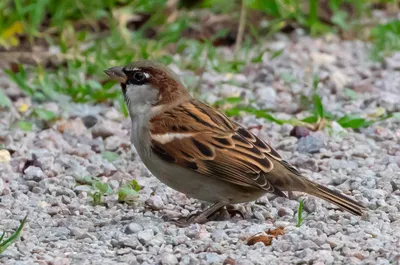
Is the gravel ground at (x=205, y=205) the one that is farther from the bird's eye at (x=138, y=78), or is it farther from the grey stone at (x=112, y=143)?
the bird's eye at (x=138, y=78)

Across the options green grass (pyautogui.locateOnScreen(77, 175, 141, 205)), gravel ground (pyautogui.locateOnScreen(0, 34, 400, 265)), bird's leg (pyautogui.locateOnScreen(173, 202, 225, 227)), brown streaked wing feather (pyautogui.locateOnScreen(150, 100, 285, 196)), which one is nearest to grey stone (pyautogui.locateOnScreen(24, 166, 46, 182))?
gravel ground (pyautogui.locateOnScreen(0, 34, 400, 265))

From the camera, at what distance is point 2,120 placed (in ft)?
21.2

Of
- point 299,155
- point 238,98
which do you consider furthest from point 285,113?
point 299,155

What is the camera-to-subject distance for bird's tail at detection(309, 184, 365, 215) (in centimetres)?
462

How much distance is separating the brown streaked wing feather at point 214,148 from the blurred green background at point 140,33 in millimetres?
1748

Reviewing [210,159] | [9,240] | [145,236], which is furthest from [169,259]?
[210,159]

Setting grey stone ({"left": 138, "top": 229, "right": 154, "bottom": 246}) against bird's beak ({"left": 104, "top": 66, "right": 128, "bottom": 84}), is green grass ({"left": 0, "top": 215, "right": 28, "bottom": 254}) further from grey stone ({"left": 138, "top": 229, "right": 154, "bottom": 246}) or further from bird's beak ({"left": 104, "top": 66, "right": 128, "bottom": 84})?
bird's beak ({"left": 104, "top": 66, "right": 128, "bottom": 84})

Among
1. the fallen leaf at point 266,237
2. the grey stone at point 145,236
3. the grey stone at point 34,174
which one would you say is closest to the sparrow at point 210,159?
the fallen leaf at point 266,237

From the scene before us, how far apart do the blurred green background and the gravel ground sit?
10.6 inches

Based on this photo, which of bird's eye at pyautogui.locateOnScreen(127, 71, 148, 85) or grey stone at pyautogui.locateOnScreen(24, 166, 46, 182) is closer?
bird's eye at pyautogui.locateOnScreen(127, 71, 148, 85)

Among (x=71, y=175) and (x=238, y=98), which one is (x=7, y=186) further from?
(x=238, y=98)

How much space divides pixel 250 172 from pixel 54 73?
3.08 meters

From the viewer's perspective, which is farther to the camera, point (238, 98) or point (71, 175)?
point (238, 98)

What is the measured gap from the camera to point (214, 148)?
4.88 metres
